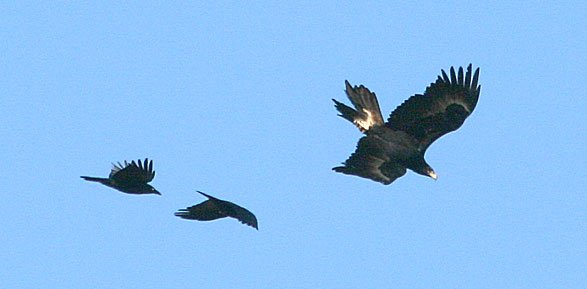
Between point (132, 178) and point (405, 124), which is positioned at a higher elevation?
point (405, 124)

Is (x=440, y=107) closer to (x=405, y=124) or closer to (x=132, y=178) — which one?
(x=405, y=124)

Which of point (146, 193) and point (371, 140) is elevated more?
point (371, 140)

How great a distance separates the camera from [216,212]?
1928 centimetres

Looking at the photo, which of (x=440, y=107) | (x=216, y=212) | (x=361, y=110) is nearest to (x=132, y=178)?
(x=216, y=212)

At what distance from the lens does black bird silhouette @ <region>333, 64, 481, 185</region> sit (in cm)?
2056

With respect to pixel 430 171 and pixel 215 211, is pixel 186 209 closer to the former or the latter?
pixel 215 211

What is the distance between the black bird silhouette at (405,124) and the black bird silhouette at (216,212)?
2821 mm

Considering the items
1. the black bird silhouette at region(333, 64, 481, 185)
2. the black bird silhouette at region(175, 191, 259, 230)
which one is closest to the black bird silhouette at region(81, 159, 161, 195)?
the black bird silhouette at region(175, 191, 259, 230)

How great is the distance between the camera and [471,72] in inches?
809

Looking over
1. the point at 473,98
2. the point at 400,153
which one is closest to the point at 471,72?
the point at 473,98

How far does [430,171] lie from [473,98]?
1.59 metres

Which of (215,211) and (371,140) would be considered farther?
(371,140)

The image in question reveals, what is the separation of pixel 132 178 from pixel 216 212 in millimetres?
1494

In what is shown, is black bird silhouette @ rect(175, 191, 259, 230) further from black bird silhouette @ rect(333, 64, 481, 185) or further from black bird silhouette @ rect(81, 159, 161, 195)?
black bird silhouette @ rect(333, 64, 481, 185)
